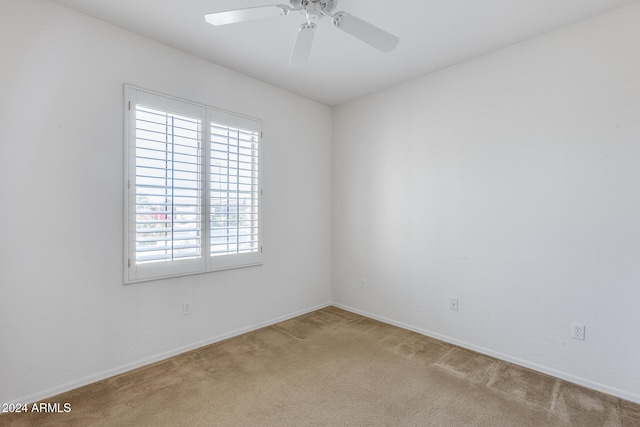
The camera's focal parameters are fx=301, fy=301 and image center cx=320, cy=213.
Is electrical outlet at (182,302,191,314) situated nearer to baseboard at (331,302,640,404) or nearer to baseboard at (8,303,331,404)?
baseboard at (8,303,331,404)

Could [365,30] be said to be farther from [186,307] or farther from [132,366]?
[132,366]

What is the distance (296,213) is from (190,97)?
5.66ft

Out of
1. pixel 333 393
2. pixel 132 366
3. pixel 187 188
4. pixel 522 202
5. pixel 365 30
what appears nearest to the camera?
pixel 365 30

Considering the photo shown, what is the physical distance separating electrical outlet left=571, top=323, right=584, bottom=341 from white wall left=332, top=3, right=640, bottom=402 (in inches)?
1.4

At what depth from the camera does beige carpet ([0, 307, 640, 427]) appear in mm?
1916

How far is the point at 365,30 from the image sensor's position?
1.83 metres

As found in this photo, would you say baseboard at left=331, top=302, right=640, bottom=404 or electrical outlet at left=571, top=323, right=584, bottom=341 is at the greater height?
electrical outlet at left=571, top=323, right=584, bottom=341

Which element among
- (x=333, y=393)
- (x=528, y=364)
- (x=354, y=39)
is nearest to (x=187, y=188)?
(x=354, y=39)

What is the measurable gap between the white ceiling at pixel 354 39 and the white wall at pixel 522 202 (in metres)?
0.23

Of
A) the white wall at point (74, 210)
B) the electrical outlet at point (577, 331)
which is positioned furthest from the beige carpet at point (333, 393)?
the electrical outlet at point (577, 331)

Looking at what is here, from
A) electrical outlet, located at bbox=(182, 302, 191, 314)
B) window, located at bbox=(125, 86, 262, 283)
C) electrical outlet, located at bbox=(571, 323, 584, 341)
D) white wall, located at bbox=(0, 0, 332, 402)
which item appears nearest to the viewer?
white wall, located at bbox=(0, 0, 332, 402)


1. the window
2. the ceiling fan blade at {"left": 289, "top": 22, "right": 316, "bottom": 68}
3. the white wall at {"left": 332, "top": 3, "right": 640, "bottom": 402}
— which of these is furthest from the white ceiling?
the window

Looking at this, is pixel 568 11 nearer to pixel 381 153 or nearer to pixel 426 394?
pixel 381 153

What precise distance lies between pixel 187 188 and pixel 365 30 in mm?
1958
